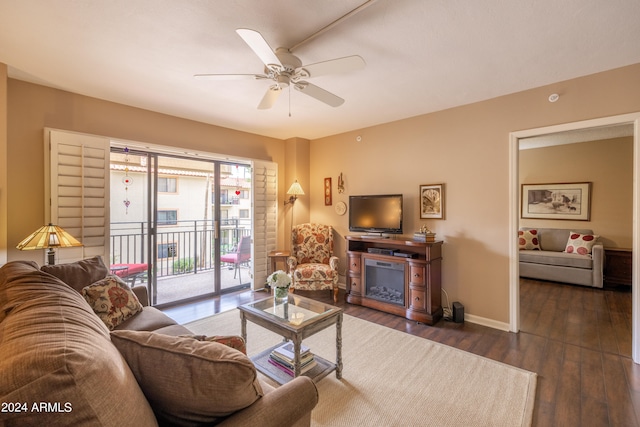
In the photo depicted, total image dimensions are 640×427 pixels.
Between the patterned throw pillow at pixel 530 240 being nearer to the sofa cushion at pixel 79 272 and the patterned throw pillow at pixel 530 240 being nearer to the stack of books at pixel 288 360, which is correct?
the stack of books at pixel 288 360

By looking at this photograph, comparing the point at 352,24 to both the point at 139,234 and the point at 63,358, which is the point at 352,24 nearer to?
the point at 63,358

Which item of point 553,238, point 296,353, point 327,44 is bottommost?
point 296,353

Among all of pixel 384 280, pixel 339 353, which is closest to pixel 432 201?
pixel 384 280

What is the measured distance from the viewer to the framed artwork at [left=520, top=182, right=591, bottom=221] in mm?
5145

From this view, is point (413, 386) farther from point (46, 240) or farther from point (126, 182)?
point (126, 182)

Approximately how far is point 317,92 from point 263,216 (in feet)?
8.77

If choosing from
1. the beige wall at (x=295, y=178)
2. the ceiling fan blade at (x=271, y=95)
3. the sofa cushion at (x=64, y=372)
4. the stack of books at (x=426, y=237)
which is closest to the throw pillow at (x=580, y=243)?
the stack of books at (x=426, y=237)

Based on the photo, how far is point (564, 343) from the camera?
8.95 feet

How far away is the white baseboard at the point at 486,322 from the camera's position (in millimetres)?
A: 3061

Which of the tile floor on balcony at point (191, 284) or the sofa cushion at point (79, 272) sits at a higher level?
the sofa cushion at point (79, 272)

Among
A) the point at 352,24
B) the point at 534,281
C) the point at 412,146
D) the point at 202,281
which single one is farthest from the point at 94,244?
the point at 534,281

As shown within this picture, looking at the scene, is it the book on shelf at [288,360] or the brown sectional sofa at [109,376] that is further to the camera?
the book on shelf at [288,360]

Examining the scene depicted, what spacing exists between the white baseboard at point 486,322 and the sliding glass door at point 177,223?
3388mm

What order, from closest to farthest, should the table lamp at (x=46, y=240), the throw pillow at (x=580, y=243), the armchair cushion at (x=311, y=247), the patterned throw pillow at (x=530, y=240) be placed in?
the table lamp at (x=46, y=240) < the armchair cushion at (x=311, y=247) < the throw pillow at (x=580, y=243) < the patterned throw pillow at (x=530, y=240)
